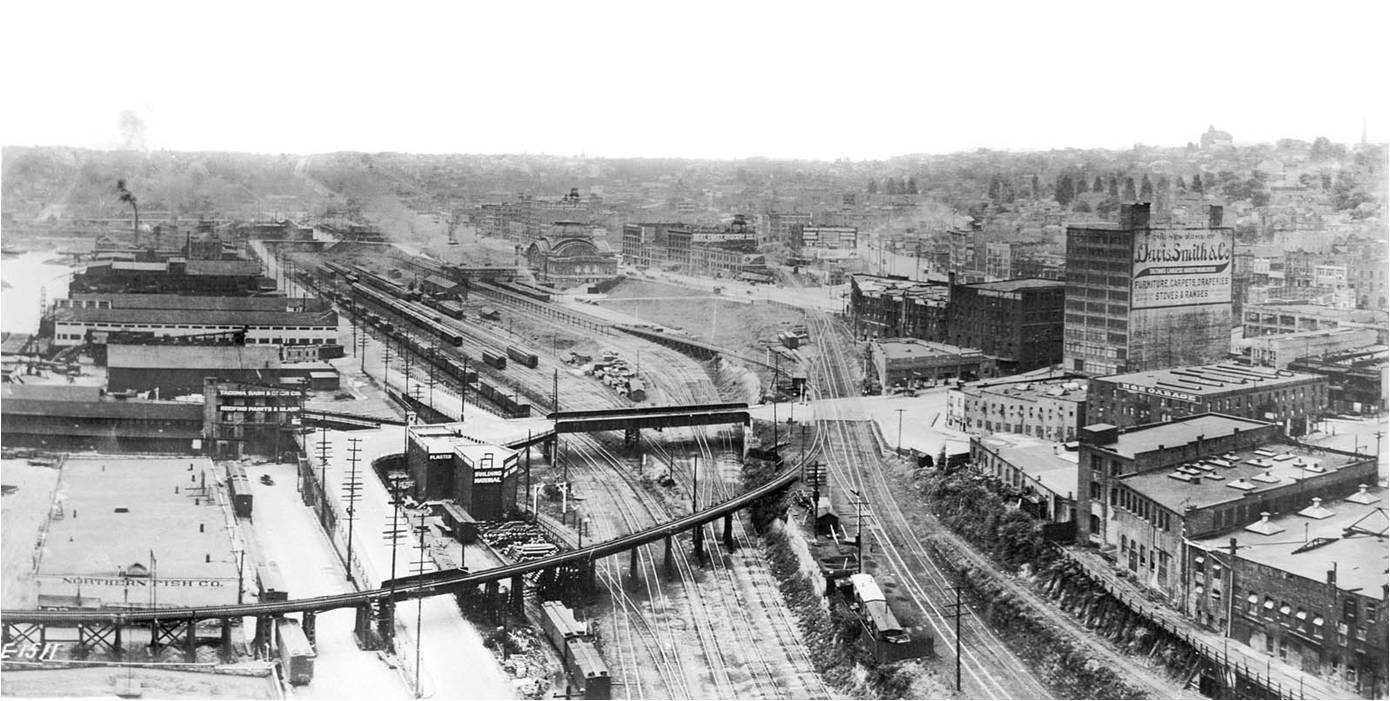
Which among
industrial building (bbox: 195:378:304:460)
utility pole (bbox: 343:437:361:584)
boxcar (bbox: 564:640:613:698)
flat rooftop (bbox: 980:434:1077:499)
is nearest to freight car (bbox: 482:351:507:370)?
utility pole (bbox: 343:437:361:584)

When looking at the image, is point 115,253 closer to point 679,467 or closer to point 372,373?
point 372,373

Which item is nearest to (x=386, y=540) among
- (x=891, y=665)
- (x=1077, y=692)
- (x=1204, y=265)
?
(x=891, y=665)

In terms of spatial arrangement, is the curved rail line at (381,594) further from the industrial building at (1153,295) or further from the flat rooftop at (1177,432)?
the industrial building at (1153,295)

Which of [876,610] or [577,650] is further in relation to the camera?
[876,610]

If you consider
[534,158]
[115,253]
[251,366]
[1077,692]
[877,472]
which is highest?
[534,158]

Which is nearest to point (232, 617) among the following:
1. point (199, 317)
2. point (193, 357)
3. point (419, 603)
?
point (419, 603)

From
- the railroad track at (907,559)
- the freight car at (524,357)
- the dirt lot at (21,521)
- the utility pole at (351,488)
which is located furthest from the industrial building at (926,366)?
the dirt lot at (21,521)

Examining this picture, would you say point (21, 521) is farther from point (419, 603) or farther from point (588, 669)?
point (588, 669)
